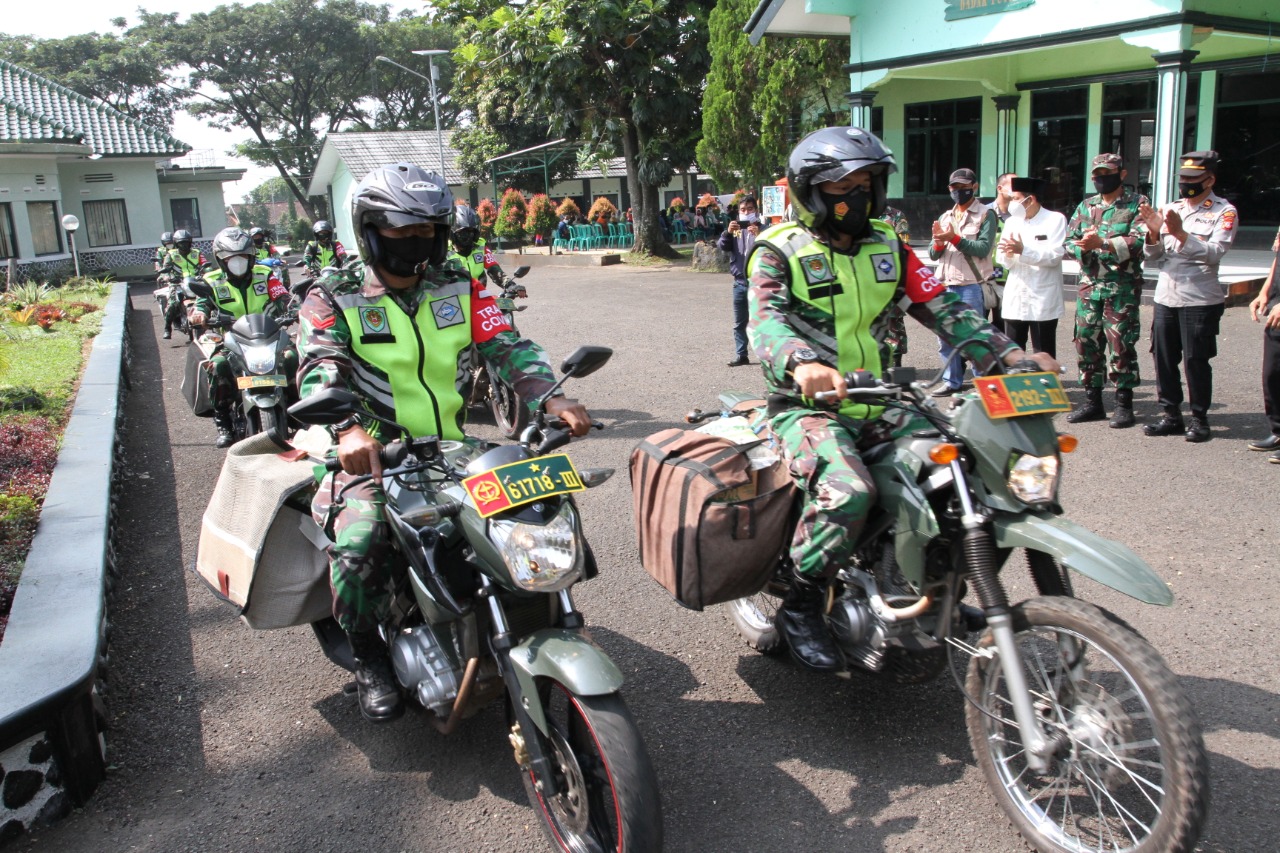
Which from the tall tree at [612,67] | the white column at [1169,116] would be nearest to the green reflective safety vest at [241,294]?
the white column at [1169,116]

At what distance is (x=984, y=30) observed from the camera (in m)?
17.3

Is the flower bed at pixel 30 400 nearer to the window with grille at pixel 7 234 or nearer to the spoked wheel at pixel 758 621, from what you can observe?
the spoked wheel at pixel 758 621

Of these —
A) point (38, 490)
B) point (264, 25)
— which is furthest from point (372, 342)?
point (264, 25)

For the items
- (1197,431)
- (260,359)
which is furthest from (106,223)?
(1197,431)

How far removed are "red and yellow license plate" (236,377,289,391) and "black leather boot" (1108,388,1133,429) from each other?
608 centimetres

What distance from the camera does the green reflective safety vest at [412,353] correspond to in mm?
3582

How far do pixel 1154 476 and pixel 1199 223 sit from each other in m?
1.95

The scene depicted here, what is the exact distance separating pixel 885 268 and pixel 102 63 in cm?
5983

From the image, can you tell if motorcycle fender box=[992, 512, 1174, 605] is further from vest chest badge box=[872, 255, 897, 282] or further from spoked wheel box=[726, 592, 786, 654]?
spoked wheel box=[726, 592, 786, 654]

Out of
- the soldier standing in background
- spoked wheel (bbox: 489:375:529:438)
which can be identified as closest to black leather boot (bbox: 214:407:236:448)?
spoked wheel (bbox: 489:375:529:438)

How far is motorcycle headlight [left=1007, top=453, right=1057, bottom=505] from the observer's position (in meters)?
2.97

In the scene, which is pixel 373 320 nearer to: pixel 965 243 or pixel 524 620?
pixel 524 620

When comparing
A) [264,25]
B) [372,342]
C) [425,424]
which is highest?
[264,25]

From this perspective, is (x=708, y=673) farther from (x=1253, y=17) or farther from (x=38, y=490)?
(x=1253, y=17)
